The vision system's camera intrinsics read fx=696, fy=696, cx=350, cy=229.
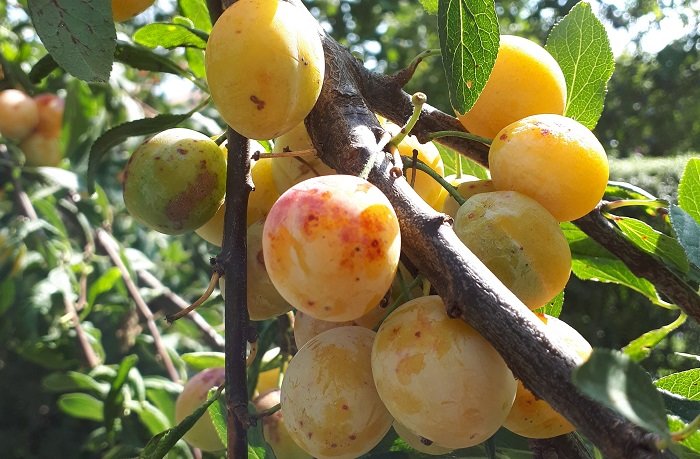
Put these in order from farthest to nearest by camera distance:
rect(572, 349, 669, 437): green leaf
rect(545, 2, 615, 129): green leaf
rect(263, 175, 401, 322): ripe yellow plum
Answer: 1. rect(545, 2, 615, 129): green leaf
2. rect(263, 175, 401, 322): ripe yellow plum
3. rect(572, 349, 669, 437): green leaf

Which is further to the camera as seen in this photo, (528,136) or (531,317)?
(528,136)

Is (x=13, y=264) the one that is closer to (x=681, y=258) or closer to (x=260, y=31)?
(x=260, y=31)

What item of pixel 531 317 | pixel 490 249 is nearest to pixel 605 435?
pixel 531 317

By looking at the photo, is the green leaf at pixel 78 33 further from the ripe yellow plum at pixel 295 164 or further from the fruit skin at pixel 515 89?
the fruit skin at pixel 515 89

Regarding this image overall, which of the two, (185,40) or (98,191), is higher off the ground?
(185,40)

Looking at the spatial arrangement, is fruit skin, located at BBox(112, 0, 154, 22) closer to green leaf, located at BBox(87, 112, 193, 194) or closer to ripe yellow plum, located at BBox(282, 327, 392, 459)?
green leaf, located at BBox(87, 112, 193, 194)

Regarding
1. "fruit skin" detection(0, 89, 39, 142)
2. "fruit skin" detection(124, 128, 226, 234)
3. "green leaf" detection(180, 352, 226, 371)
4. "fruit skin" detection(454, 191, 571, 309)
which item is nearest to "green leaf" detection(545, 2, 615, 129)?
"fruit skin" detection(454, 191, 571, 309)

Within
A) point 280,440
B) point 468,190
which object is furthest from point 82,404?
point 468,190

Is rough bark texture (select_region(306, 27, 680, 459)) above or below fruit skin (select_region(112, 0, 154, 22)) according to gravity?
below
